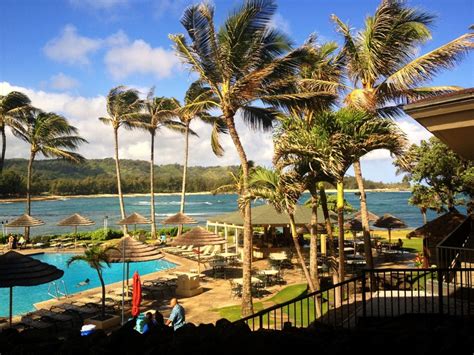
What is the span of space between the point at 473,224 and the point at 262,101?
898 cm

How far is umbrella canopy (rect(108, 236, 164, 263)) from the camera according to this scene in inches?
488

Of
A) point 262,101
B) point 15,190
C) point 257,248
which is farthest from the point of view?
point 15,190

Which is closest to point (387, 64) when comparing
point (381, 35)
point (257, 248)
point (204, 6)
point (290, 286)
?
point (381, 35)

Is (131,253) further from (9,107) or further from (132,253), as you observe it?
(9,107)

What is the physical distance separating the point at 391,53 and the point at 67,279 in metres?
17.9

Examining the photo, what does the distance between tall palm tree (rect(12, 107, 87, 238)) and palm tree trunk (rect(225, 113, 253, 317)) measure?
83.3 ft

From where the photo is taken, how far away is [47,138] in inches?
1356

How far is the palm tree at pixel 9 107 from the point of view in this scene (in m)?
30.4

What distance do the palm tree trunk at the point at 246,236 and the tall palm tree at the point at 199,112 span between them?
1.17 meters

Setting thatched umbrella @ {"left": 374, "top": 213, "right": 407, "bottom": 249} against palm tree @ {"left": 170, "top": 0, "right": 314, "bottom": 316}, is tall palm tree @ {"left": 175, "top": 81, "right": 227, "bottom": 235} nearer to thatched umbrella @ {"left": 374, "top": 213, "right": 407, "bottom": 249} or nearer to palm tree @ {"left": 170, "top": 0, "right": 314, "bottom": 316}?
palm tree @ {"left": 170, "top": 0, "right": 314, "bottom": 316}

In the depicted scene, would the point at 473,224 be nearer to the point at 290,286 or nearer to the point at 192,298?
the point at 290,286

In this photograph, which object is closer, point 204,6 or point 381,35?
point 204,6

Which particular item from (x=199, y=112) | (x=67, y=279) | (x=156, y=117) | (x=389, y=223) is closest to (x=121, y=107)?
(x=156, y=117)

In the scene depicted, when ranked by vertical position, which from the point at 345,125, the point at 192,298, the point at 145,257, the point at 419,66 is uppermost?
the point at 419,66
